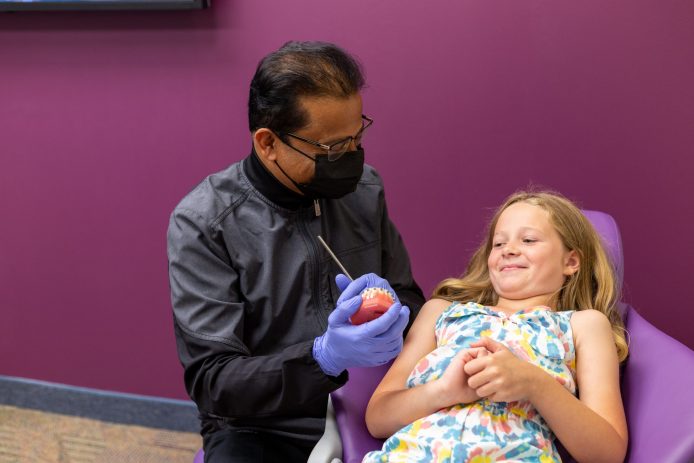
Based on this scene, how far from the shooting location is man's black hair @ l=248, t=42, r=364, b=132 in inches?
61.1

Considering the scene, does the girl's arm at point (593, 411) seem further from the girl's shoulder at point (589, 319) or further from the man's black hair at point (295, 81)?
the man's black hair at point (295, 81)

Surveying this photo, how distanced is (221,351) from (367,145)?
903 mm

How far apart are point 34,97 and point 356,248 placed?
1295 mm

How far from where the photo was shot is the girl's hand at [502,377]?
52.8 inches

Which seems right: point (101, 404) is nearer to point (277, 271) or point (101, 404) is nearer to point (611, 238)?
point (277, 271)

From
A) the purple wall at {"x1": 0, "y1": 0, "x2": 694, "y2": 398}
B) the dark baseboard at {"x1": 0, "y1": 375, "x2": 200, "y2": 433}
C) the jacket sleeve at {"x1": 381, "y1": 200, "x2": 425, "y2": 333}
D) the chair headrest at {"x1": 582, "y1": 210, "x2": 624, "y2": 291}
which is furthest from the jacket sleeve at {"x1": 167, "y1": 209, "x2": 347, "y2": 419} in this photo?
the dark baseboard at {"x1": 0, "y1": 375, "x2": 200, "y2": 433}

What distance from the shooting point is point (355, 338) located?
1.39 meters

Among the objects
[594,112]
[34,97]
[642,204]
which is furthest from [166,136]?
[642,204]

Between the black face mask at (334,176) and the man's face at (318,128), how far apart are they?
0.05ft

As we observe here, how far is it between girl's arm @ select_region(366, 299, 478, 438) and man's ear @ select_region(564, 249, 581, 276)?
0.89 ft

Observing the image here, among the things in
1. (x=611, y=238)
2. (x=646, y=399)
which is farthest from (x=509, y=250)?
(x=646, y=399)

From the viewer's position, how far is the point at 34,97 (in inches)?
97.0

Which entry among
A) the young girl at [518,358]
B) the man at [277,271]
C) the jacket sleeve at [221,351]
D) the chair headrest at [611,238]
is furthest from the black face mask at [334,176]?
the chair headrest at [611,238]

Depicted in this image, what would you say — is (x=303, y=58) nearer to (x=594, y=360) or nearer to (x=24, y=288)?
(x=594, y=360)
